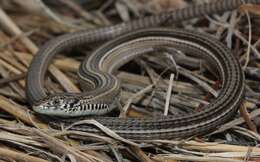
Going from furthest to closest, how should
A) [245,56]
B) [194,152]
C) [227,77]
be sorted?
[245,56] → [227,77] → [194,152]

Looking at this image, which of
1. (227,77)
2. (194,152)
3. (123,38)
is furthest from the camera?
(123,38)

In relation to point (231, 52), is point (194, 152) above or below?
below

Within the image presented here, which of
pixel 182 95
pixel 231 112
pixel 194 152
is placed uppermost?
pixel 182 95

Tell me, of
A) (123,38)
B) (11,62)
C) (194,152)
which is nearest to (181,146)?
(194,152)

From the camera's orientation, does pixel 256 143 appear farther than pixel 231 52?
No

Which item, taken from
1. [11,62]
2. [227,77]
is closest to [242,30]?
[227,77]

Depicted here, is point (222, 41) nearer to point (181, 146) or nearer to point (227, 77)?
point (227, 77)
